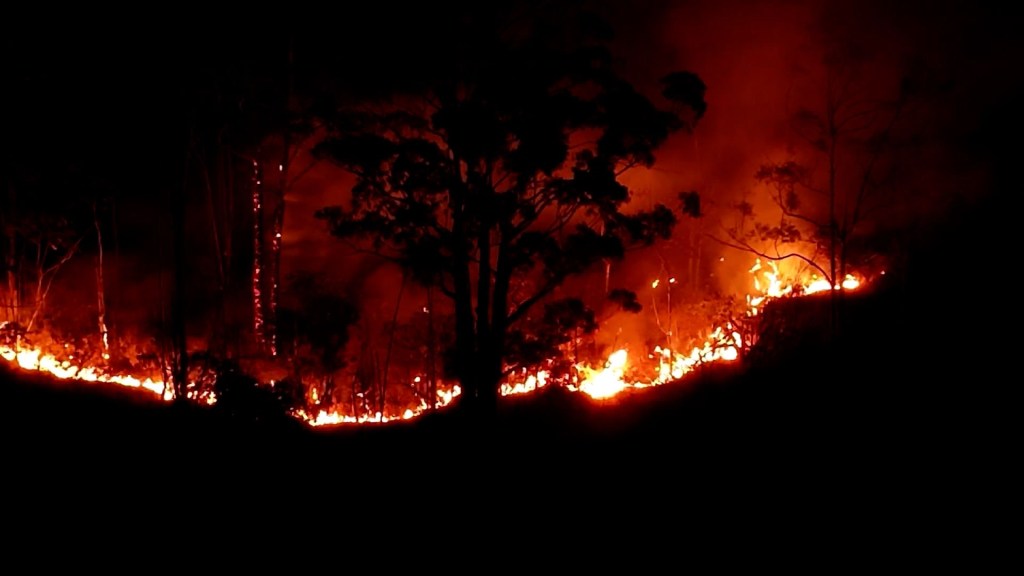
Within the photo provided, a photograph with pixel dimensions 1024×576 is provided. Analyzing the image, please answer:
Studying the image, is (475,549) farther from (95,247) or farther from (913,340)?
(95,247)

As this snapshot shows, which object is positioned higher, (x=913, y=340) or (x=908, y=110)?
(x=908, y=110)

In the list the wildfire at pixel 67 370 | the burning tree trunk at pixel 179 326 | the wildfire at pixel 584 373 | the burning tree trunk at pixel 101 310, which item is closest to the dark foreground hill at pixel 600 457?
the burning tree trunk at pixel 179 326

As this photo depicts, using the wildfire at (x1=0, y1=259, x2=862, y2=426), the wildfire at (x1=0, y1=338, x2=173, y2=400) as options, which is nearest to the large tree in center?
the wildfire at (x1=0, y1=259, x2=862, y2=426)

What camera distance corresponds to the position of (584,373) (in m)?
15.4

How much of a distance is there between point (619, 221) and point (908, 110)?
28.6 feet

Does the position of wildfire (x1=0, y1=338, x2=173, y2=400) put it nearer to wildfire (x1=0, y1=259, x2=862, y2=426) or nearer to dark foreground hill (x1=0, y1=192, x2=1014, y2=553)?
wildfire (x1=0, y1=259, x2=862, y2=426)

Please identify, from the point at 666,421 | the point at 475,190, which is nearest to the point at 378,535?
the point at 666,421

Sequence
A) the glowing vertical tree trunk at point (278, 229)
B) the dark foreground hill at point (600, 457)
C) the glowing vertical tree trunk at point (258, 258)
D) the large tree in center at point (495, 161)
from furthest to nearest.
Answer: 1. the glowing vertical tree trunk at point (258, 258)
2. the glowing vertical tree trunk at point (278, 229)
3. the large tree in center at point (495, 161)
4. the dark foreground hill at point (600, 457)

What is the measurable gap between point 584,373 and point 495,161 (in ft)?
14.8

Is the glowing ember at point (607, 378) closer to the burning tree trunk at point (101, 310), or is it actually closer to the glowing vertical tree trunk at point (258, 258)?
the glowing vertical tree trunk at point (258, 258)

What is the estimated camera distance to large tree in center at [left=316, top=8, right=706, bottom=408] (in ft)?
40.7

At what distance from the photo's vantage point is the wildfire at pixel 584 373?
1425cm

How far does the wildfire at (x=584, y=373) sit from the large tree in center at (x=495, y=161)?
1.67 meters

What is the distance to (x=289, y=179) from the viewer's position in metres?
17.5
